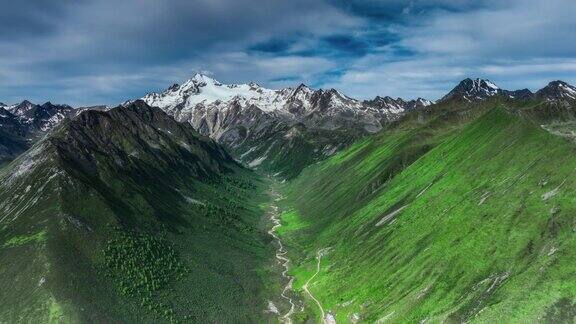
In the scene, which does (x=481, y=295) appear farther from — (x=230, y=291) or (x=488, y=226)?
(x=230, y=291)

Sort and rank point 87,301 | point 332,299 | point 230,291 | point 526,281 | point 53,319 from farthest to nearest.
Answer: point 230,291 < point 332,299 < point 87,301 < point 53,319 < point 526,281

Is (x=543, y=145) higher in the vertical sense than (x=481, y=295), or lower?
higher

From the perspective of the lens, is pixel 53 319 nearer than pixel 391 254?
Yes

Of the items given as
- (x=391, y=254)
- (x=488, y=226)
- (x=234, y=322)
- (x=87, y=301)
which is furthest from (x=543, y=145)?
(x=87, y=301)

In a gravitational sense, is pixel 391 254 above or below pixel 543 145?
below

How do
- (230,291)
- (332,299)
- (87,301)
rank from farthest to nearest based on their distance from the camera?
1. (230,291)
2. (332,299)
3. (87,301)

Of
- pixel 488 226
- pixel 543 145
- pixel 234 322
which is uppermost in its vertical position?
pixel 543 145

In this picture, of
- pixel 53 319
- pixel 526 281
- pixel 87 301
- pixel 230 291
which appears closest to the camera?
pixel 526 281

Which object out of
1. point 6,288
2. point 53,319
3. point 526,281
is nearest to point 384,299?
point 526,281

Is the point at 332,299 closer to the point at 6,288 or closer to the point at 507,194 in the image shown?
the point at 507,194
